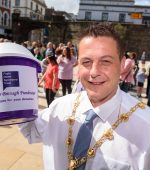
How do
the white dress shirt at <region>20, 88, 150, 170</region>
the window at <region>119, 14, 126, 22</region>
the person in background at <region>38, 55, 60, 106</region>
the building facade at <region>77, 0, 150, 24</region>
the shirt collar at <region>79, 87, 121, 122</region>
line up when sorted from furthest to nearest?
the building facade at <region>77, 0, 150, 24</region> < the window at <region>119, 14, 126, 22</region> < the person in background at <region>38, 55, 60, 106</region> < the shirt collar at <region>79, 87, 121, 122</region> < the white dress shirt at <region>20, 88, 150, 170</region>

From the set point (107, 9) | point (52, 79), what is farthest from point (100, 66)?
point (107, 9)

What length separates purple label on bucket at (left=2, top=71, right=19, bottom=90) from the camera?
1644 millimetres


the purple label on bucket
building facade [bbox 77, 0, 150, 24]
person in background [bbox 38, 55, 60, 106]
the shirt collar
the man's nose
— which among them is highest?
building facade [bbox 77, 0, 150, 24]

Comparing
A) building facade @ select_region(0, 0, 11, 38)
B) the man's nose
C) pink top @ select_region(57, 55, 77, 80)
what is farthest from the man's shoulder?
building facade @ select_region(0, 0, 11, 38)

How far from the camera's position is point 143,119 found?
1.52 metres

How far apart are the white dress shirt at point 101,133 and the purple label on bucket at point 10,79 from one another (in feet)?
0.75

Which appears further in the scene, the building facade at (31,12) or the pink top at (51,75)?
the building facade at (31,12)

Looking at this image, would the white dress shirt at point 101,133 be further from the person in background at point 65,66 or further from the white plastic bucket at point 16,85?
the person in background at point 65,66

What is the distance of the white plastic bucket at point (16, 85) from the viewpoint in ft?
5.40

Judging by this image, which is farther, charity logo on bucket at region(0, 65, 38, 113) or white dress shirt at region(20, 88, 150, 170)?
charity logo on bucket at region(0, 65, 38, 113)

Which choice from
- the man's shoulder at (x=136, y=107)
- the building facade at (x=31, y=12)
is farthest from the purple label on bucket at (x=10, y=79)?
the building facade at (x=31, y=12)

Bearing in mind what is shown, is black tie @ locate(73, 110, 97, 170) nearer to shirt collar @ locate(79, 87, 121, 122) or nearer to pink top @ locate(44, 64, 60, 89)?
shirt collar @ locate(79, 87, 121, 122)

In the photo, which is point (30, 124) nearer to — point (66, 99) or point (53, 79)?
point (66, 99)

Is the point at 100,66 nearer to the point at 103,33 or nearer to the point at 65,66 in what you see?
the point at 103,33
